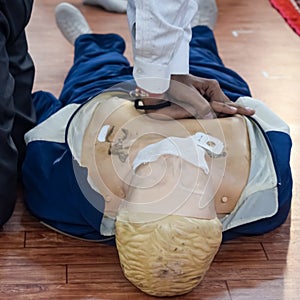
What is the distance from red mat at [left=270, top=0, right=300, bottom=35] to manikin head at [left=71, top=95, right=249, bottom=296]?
4.05ft

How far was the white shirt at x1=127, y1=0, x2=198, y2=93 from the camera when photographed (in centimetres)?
112

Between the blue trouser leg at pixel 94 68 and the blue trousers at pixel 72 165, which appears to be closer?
the blue trousers at pixel 72 165

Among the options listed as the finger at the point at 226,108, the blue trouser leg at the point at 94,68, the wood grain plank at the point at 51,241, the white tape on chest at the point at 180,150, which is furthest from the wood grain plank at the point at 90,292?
the blue trouser leg at the point at 94,68

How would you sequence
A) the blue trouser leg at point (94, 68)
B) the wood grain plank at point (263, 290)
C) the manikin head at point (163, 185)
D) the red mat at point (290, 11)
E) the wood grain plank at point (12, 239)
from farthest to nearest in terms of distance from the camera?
the red mat at point (290, 11) < the blue trouser leg at point (94, 68) < the wood grain plank at point (12, 239) < the wood grain plank at point (263, 290) < the manikin head at point (163, 185)

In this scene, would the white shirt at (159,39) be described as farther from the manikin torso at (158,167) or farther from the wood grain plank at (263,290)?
the wood grain plank at (263,290)

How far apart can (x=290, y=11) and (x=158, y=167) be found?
5.18 ft

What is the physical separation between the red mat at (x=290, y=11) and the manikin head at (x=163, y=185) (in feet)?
4.05

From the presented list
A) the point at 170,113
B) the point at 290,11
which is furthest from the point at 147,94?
the point at 290,11

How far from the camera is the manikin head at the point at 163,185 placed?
1.08m

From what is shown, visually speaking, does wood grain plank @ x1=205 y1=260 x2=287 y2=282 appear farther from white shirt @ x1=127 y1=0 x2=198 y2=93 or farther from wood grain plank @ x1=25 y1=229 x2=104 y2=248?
white shirt @ x1=127 y1=0 x2=198 y2=93

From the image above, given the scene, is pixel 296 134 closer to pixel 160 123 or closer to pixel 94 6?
pixel 160 123

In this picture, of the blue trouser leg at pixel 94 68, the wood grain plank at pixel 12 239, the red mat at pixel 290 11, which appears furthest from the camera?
the red mat at pixel 290 11

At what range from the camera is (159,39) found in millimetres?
1141

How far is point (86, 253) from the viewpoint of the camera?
50.6 inches
